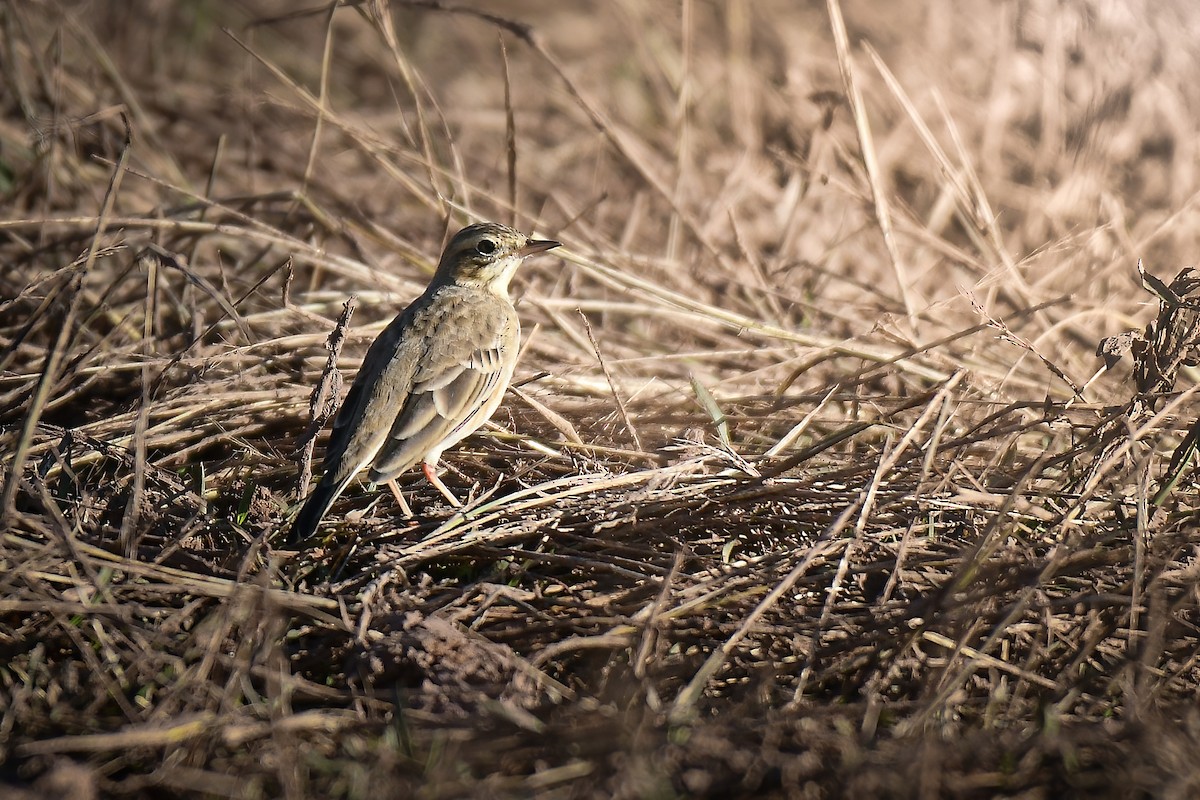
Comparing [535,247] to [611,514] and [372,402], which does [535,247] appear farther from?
[611,514]

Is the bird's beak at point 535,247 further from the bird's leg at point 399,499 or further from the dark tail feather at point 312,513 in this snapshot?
the dark tail feather at point 312,513

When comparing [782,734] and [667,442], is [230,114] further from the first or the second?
[782,734]

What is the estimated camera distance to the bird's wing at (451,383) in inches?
178

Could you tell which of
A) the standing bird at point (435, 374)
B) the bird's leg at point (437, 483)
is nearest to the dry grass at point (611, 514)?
the bird's leg at point (437, 483)

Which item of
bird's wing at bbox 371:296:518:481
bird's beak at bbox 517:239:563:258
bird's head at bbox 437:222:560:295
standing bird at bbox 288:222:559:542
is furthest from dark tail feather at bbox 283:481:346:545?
bird's beak at bbox 517:239:563:258

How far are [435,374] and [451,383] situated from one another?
88 millimetres

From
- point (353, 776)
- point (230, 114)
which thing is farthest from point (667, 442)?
point (230, 114)

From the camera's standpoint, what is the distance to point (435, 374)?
4.81m

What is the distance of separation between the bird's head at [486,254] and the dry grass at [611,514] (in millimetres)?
410

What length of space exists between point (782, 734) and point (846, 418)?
2.40 meters

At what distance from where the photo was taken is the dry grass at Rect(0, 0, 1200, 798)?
3121mm

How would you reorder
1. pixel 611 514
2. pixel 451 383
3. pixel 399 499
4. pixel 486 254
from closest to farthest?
pixel 611 514, pixel 399 499, pixel 451 383, pixel 486 254

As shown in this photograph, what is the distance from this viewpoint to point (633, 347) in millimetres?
6270

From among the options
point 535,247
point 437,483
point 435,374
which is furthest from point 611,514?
point 535,247
